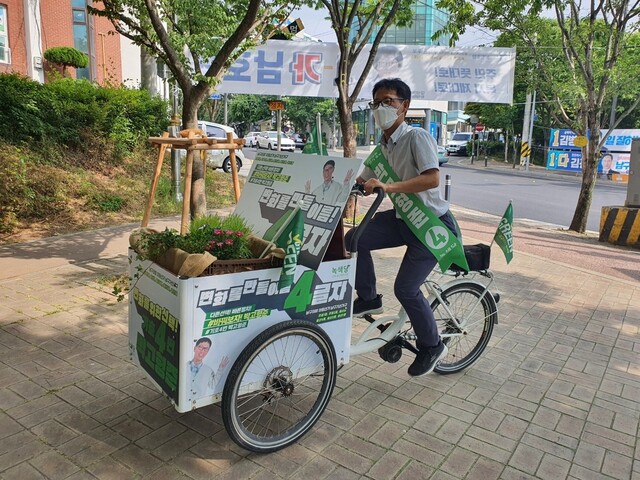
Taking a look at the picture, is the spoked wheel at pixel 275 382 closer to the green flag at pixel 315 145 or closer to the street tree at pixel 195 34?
the green flag at pixel 315 145

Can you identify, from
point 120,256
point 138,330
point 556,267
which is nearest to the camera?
point 138,330

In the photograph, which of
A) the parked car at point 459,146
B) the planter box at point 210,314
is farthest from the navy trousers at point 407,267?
the parked car at point 459,146

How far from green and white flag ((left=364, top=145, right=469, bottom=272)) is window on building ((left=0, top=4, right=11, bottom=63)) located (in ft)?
56.1

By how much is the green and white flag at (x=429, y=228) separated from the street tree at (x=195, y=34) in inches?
113

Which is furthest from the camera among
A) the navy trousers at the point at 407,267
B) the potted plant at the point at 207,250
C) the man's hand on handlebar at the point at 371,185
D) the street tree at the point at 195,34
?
the street tree at the point at 195,34

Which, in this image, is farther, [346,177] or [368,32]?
[368,32]

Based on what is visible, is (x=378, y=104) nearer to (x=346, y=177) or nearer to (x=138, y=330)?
(x=346, y=177)

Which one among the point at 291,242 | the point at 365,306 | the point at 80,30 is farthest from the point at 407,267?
the point at 80,30

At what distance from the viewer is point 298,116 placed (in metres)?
51.8

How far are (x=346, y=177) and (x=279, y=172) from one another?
631 mm

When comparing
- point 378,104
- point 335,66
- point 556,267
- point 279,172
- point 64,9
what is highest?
point 64,9

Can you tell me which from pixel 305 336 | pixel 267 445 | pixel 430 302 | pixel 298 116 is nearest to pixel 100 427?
pixel 267 445

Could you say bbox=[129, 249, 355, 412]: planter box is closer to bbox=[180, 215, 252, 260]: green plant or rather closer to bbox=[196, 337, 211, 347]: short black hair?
bbox=[196, 337, 211, 347]: short black hair

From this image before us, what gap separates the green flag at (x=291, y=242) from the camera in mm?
2527
